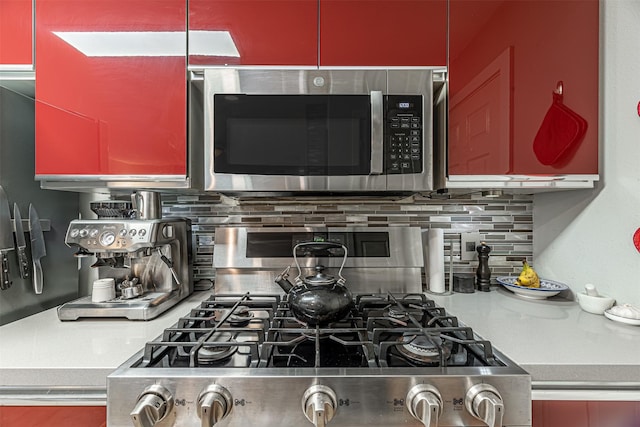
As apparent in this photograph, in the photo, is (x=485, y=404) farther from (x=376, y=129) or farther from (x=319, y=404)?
(x=376, y=129)

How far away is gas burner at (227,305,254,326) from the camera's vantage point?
3.14 ft

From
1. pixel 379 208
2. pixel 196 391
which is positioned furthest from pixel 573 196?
pixel 196 391

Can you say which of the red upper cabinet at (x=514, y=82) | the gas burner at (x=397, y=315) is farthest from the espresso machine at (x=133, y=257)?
the red upper cabinet at (x=514, y=82)

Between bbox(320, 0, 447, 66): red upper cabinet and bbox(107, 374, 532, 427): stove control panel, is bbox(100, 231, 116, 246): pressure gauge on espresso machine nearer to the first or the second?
bbox(107, 374, 532, 427): stove control panel

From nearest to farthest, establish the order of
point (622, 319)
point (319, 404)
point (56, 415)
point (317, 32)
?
1. point (319, 404)
2. point (56, 415)
3. point (622, 319)
4. point (317, 32)

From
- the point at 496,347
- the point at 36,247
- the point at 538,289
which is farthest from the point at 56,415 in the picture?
the point at 538,289

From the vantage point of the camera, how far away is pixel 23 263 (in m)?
1.13

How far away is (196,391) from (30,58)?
4.07 ft

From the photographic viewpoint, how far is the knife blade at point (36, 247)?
1169mm

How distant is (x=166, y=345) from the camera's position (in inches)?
29.7

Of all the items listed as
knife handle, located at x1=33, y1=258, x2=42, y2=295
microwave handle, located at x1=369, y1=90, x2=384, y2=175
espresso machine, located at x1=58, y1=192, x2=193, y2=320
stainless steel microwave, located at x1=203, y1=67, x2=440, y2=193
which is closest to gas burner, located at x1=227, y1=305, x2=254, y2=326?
espresso machine, located at x1=58, y1=192, x2=193, y2=320

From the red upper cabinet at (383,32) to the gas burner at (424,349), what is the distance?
0.90 metres

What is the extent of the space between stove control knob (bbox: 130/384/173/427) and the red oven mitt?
132 cm

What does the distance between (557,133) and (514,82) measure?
239mm
